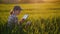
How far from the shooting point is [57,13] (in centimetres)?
127

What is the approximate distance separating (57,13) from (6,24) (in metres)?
0.57

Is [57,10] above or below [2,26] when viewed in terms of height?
above

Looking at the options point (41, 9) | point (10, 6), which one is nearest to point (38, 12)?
point (41, 9)

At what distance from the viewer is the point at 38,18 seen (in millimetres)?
1263

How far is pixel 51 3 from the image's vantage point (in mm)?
1279

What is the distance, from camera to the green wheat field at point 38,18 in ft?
4.09

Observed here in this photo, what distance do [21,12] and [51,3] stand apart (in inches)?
13.6

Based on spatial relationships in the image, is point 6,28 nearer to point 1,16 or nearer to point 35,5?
point 1,16

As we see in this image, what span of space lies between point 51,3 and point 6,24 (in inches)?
21.4

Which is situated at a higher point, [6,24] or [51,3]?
[51,3]

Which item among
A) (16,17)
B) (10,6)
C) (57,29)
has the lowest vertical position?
(57,29)

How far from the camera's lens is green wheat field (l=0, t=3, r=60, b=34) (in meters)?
1.25

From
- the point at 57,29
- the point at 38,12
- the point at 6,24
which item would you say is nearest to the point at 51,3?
the point at 38,12

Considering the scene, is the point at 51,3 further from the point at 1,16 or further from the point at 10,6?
the point at 1,16
